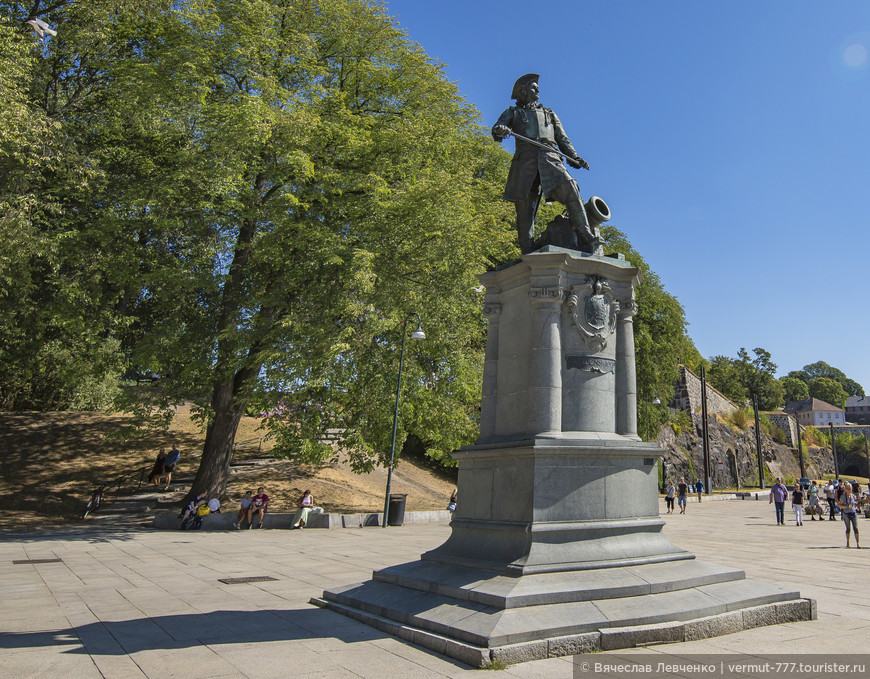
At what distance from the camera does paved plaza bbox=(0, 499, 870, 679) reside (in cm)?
543

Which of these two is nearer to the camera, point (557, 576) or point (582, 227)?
point (557, 576)

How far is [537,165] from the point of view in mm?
9078

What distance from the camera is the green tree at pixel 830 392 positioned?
154 meters

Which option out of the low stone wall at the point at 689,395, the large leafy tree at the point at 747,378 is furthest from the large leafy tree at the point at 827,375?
the low stone wall at the point at 689,395

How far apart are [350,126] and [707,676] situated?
59.0ft

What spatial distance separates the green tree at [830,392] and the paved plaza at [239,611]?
6468 inches

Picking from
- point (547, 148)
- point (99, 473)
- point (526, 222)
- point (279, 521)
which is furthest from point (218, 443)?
point (547, 148)

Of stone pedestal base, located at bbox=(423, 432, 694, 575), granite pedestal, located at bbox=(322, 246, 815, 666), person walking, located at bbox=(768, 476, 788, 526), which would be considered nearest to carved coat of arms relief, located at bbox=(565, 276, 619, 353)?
granite pedestal, located at bbox=(322, 246, 815, 666)

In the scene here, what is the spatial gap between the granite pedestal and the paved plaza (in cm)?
29

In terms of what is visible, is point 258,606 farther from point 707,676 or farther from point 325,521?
point 325,521

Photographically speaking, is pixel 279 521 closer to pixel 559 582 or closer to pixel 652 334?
pixel 559 582

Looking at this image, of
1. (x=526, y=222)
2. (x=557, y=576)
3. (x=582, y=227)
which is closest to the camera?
(x=557, y=576)

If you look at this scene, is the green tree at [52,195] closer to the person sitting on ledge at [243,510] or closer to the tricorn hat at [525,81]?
the person sitting on ledge at [243,510]

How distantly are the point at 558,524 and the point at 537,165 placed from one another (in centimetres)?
506
